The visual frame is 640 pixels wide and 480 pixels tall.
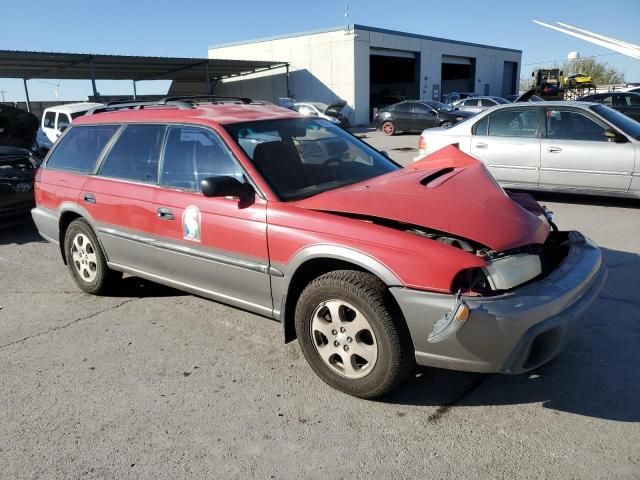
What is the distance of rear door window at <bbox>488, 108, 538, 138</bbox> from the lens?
7.42 meters

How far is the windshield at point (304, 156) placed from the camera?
347 centimetres

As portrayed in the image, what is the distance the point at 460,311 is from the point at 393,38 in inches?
1357

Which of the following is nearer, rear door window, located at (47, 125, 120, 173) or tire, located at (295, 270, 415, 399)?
tire, located at (295, 270, 415, 399)

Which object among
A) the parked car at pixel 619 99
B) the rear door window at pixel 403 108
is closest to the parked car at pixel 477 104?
the rear door window at pixel 403 108

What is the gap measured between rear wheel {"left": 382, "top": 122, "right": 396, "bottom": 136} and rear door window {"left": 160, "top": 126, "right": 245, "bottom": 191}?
20.2 meters

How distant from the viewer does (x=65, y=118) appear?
12672mm

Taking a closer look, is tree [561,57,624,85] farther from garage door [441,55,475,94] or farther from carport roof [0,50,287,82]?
carport roof [0,50,287,82]

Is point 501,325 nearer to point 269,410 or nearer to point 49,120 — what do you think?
point 269,410

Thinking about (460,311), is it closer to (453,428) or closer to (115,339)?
(453,428)

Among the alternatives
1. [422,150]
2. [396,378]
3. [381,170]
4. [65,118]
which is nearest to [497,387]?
[396,378]

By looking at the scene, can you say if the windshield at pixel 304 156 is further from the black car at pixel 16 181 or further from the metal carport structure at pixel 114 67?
the metal carport structure at pixel 114 67

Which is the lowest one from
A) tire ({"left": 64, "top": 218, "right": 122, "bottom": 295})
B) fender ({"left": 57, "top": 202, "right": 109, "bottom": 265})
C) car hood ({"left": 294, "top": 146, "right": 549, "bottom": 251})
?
tire ({"left": 64, "top": 218, "right": 122, "bottom": 295})

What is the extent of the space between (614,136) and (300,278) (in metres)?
5.55

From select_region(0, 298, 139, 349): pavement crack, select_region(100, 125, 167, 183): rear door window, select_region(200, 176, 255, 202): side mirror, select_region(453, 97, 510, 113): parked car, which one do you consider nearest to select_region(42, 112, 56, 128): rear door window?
select_region(100, 125, 167, 183): rear door window
